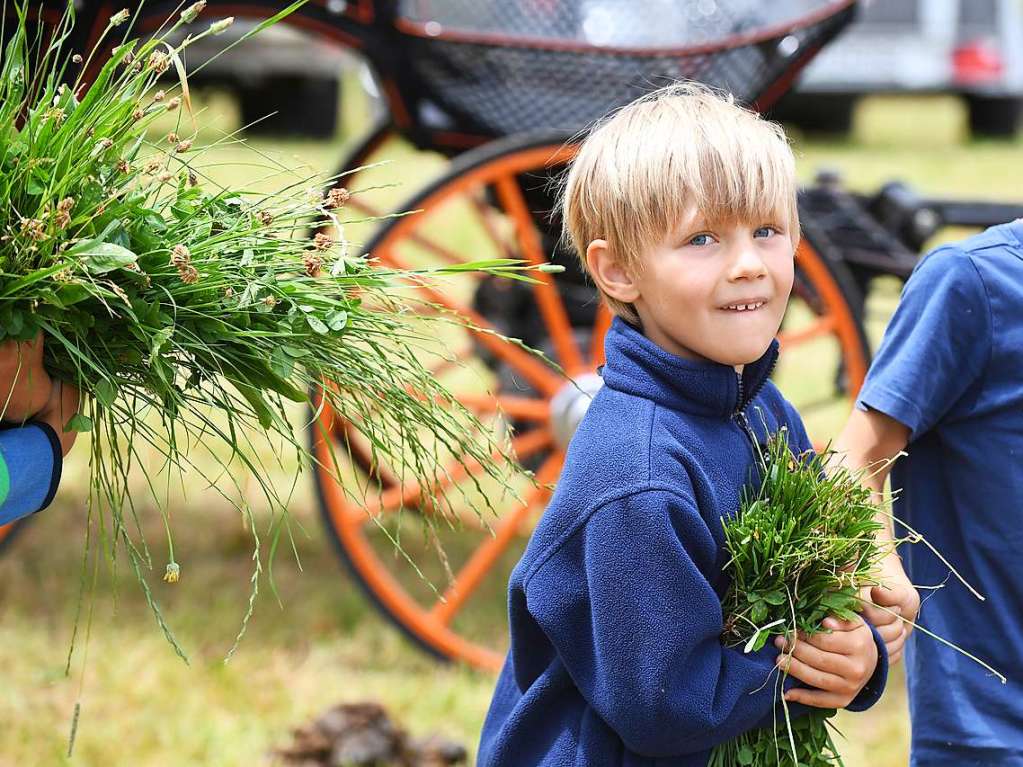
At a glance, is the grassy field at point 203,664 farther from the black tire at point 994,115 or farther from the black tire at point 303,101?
the black tire at point 994,115

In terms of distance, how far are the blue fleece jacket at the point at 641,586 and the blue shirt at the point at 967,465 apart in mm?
297

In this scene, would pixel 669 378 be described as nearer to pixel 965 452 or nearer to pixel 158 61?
pixel 965 452

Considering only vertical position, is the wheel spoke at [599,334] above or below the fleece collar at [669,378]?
below

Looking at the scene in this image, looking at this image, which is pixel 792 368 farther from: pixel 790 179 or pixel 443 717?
pixel 790 179

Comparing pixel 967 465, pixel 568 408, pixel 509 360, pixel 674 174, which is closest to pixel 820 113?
pixel 509 360

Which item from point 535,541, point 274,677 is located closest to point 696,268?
point 535,541

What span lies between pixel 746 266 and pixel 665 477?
0.22 meters

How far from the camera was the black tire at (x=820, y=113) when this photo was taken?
1068cm

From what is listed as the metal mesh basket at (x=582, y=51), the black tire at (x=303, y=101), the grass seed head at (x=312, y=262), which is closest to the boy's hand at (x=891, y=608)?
the grass seed head at (x=312, y=262)

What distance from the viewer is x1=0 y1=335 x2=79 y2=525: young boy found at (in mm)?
1461

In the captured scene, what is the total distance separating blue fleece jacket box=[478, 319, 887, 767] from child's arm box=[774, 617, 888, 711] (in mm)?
24

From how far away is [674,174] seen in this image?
4.50 ft

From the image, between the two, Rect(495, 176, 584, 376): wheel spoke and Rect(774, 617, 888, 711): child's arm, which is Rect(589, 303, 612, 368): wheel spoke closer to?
Rect(495, 176, 584, 376): wheel spoke

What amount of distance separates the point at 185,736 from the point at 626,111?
5.94 ft
